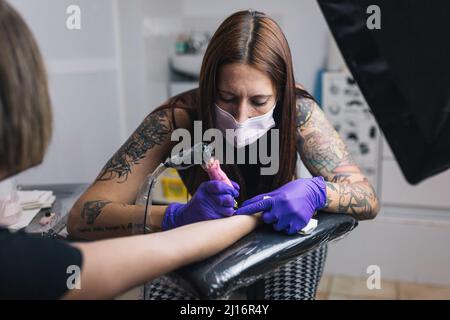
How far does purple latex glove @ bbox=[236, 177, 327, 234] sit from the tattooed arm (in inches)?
5.4

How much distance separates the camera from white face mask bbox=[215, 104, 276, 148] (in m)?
1.06

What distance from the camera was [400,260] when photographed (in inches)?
75.0

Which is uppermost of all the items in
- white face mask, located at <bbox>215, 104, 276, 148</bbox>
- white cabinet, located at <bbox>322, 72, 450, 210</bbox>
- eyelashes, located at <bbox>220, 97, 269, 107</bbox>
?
eyelashes, located at <bbox>220, 97, 269, 107</bbox>

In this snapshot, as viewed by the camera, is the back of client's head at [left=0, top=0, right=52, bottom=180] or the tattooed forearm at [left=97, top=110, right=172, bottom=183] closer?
the back of client's head at [left=0, top=0, right=52, bottom=180]

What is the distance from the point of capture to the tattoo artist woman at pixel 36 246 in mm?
689

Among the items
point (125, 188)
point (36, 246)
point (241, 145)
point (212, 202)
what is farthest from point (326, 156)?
point (36, 246)

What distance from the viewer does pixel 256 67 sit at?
104 cm

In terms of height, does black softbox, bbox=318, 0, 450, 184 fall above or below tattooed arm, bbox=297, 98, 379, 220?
above

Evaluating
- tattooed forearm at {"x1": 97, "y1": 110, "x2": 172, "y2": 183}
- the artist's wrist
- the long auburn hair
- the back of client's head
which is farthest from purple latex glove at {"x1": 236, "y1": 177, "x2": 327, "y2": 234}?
the back of client's head

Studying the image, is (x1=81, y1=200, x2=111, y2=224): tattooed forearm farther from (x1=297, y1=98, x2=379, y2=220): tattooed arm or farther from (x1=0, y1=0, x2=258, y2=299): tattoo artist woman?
(x1=297, y1=98, x2=379, y2=220): tattooed arm

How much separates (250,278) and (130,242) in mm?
216

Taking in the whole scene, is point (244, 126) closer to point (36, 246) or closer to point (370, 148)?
point (36, 246)
